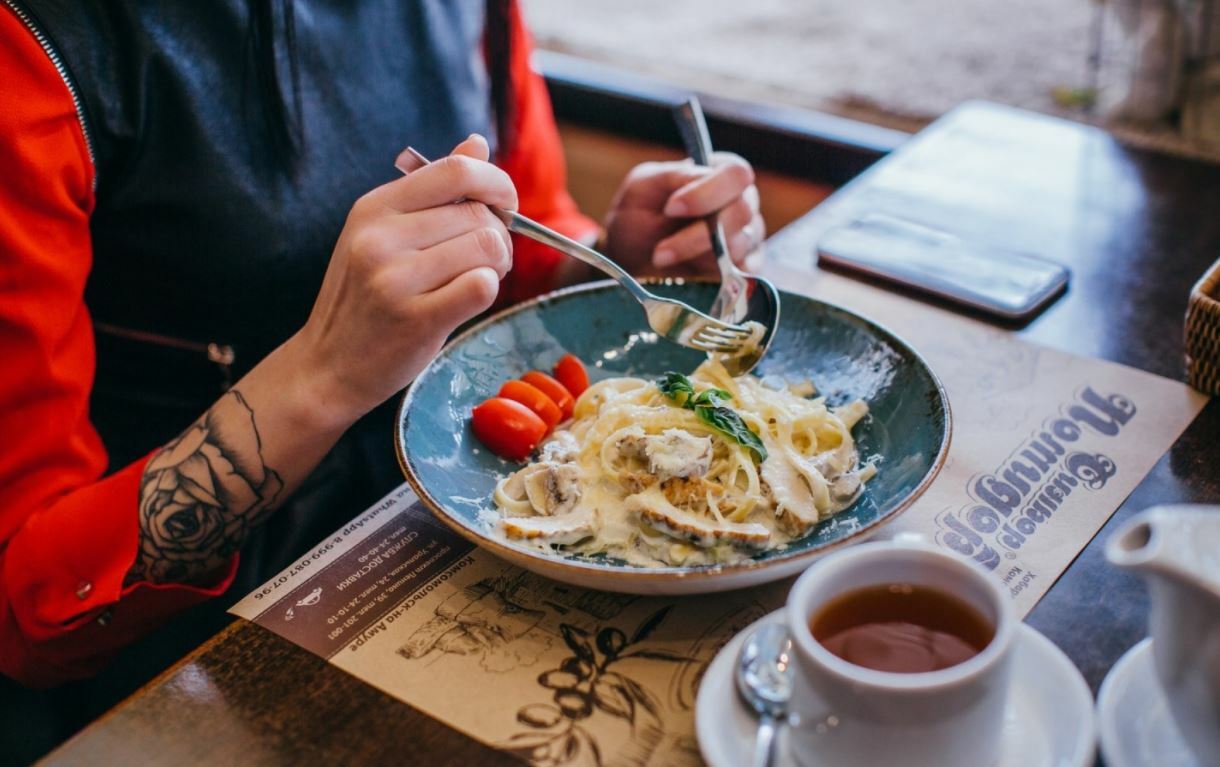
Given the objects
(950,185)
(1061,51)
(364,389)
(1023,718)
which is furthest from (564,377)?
(1061,51)

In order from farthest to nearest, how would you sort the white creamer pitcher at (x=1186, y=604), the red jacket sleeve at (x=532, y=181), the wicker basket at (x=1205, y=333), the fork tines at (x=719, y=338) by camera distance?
the red jacket sleeve at (x=532, y=181) → the fork tines at (x=719, y=338) → the wicker basket at (x=1205, y=333) → the white creamer pitcher at (x=1186, y=604)

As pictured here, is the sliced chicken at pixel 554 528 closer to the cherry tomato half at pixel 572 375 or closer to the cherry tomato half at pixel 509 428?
the cherry tomato half at pixel 509 428

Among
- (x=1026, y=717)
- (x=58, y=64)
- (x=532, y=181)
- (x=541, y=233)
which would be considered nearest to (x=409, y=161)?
(x=541, y=233)

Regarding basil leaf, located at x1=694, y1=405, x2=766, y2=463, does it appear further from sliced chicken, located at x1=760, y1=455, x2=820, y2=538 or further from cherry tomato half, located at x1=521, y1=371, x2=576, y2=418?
cherry tomato half, located at x1=521, y1=371, x2=576, y2=418

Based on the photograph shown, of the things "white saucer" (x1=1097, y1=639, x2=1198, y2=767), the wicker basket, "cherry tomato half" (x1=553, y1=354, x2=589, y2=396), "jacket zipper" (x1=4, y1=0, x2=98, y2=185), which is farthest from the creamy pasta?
"jacket zipper" (x1=4, y1=0, x2=98, y2=185)

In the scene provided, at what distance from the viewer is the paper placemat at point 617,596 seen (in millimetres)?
974

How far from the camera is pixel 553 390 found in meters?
1.42

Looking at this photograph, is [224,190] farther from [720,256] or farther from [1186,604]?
[1186,604]

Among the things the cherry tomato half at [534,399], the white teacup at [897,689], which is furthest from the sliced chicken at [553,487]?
the white teacup at [897,689]

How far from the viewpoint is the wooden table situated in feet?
3.15

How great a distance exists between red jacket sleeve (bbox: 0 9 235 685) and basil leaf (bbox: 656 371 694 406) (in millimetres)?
620

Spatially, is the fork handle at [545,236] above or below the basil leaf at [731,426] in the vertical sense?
above

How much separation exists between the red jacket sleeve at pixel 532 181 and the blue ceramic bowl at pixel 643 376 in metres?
0.53

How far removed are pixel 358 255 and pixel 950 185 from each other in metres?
1.26
